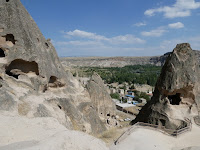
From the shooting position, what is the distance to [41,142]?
259 inches

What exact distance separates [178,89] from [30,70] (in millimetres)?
14475

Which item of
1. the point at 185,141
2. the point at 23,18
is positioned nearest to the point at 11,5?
the point at 23,18

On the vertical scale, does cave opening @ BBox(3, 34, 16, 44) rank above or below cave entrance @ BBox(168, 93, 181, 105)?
above

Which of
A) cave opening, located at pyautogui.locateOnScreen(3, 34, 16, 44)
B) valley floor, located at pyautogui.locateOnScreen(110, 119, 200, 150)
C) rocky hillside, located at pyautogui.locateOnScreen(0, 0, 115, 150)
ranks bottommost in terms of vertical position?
valley floor, located at pyautogui.locateOnScreen(110, 119, 200, 150)

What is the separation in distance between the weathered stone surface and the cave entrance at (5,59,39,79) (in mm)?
8845

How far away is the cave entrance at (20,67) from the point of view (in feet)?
45.3

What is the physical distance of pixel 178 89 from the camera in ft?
56.7

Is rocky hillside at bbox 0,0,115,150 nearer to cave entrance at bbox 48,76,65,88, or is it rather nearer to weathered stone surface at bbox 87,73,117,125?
cave entrance at bbox 48,76,65,88

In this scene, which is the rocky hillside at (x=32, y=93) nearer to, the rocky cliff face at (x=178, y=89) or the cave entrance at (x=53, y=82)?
the cave entrance at (x=53, y=82)

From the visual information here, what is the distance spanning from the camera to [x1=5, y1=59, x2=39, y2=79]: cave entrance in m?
13.8

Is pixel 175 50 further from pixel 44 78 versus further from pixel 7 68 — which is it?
pixel 7 68

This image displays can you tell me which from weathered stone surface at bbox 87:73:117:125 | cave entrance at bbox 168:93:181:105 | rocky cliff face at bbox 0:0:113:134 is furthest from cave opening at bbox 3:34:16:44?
cave entrance at bbox 168:93:181:105

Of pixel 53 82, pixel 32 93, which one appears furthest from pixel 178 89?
pixel 32 93

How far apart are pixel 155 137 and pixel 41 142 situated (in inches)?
334
